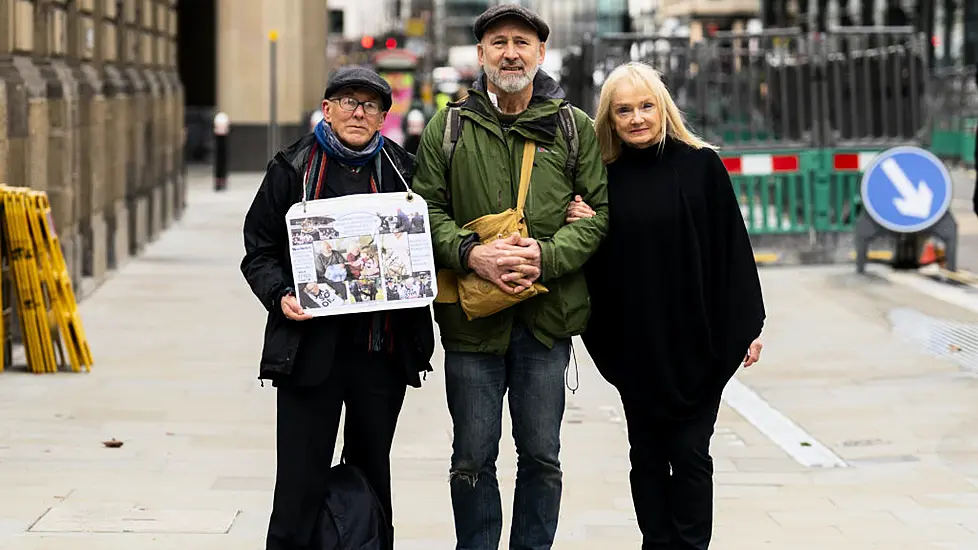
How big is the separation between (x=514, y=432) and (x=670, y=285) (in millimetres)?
641

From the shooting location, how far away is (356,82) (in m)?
5.13

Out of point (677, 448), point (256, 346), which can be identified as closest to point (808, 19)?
point (256, 346)

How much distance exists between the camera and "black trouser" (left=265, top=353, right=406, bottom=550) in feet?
17.4

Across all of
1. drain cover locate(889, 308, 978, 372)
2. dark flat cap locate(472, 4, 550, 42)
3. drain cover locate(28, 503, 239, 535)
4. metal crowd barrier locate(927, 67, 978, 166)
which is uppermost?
metal crowd barrier locate(927, 67, 978, 166)

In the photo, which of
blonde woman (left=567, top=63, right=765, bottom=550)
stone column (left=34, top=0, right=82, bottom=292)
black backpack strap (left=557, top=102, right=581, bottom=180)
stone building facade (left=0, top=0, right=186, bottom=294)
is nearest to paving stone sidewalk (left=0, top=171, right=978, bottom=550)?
stone column (left=34, top=0, right=82, bottom=292)

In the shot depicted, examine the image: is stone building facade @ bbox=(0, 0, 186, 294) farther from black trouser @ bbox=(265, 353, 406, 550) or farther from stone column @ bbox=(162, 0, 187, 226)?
black trouser @ bbox=(265, 353, 406, 550)

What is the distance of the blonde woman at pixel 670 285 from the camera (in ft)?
18.0

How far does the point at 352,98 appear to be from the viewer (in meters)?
5.18

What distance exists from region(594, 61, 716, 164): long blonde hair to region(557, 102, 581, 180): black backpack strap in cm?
14

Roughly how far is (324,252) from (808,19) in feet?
188

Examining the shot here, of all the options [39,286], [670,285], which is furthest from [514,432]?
[39,286]

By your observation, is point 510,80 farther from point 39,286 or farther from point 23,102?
point 23,102

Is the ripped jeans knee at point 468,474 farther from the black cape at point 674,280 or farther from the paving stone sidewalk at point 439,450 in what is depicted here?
the paving stone sidewalk at point 439,450

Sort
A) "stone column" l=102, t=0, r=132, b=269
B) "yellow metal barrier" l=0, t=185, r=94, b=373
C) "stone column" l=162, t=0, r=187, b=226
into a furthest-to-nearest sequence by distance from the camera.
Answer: "stone column" l=162, t=0, r=187, b=226 < "stone column" l=102, t=0, r=132, b=269 < "yellow metal barrier" l=0, t=185, r=94, b=373
